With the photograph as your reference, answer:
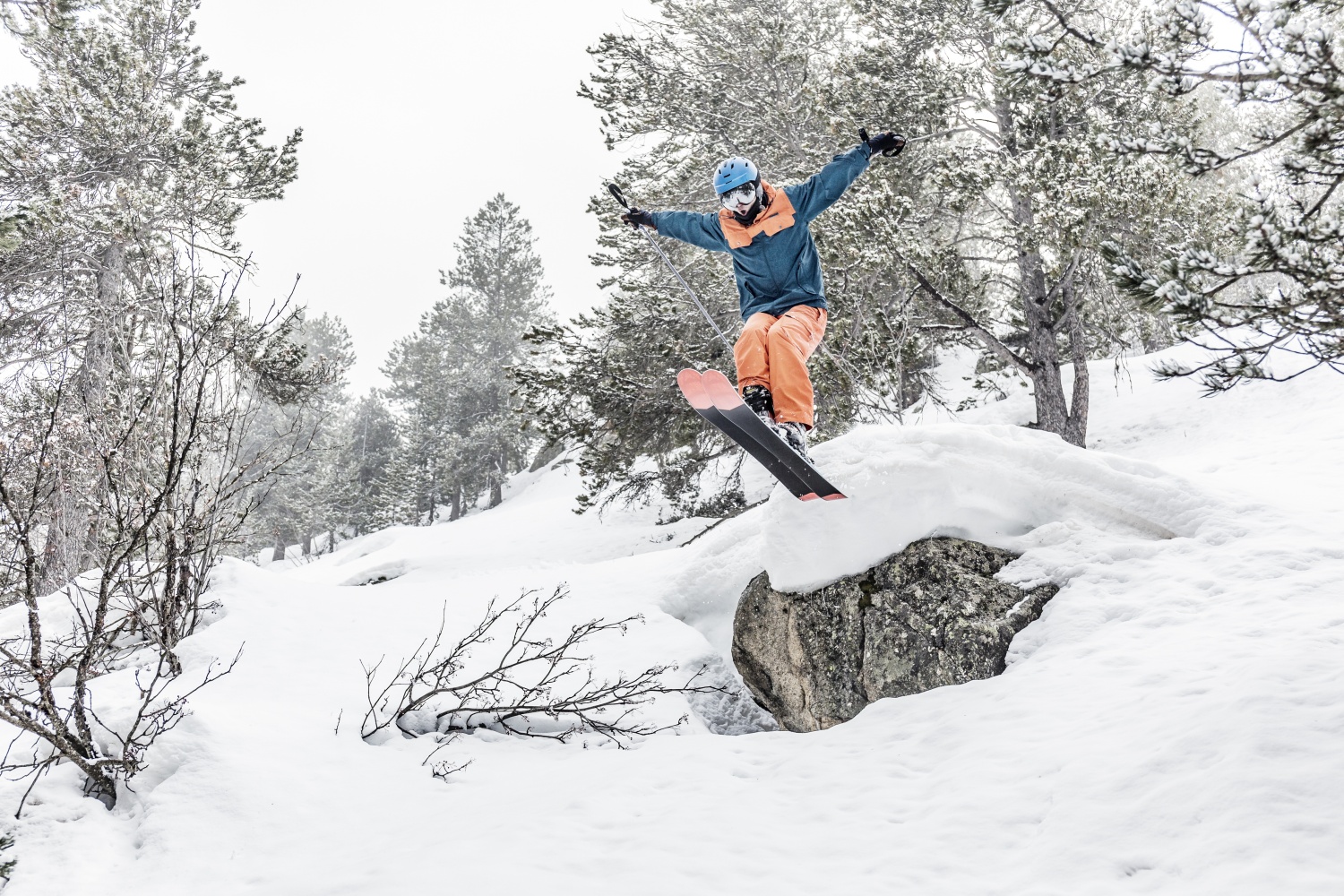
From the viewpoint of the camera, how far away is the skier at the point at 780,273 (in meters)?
4.36

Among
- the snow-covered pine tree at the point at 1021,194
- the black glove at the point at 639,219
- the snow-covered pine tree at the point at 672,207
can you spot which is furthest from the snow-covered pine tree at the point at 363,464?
the black glove at the point at 639,219

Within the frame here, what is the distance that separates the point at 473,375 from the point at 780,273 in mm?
27431

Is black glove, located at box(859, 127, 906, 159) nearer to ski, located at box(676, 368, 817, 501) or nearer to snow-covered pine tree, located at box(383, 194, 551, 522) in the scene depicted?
ski, located at box(676, 368, 817, 501)

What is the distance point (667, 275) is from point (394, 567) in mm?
7601

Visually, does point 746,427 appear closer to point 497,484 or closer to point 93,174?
point 93,174

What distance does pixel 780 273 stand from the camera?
4742 millimetres

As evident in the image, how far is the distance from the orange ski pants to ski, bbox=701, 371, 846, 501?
0.23m

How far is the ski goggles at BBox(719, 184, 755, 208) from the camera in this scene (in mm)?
4562

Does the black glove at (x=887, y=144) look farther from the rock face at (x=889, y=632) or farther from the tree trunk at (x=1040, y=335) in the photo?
the tree trunk at (x=1040, y=335)

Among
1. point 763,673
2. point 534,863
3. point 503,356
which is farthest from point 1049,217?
point 503,356

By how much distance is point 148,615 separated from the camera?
5.57m

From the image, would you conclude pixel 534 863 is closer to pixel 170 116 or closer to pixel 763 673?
pixel 763 673

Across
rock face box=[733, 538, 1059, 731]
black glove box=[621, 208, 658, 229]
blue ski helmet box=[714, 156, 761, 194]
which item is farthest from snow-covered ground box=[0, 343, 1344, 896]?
black glove box=[621, 208, 658, 229]

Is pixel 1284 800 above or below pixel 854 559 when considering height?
below
